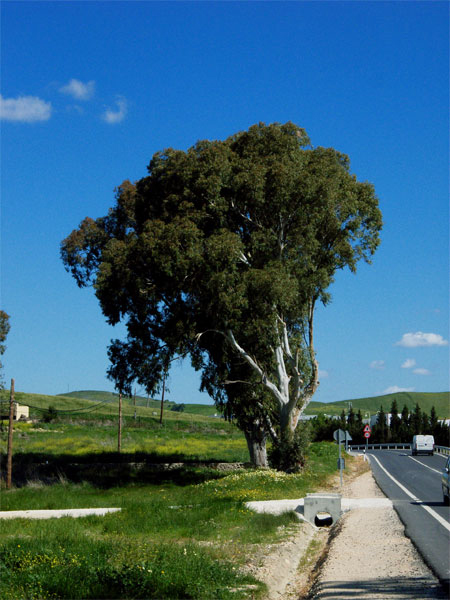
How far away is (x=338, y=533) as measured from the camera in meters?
18.3

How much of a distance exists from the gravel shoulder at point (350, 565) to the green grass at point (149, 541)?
2.16ft

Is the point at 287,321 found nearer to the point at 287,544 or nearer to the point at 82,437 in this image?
the point at 287,544

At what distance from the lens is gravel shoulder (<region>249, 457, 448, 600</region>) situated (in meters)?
11.5

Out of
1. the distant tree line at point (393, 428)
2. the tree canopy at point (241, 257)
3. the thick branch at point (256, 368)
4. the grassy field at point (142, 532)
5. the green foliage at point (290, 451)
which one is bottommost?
the distant tree line at point (393, 428)

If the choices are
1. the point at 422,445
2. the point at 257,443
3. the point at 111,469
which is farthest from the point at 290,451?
the point at 422,445

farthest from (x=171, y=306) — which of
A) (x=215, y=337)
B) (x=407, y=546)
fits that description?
(x=407, y=546)

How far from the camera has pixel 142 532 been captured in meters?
18.3

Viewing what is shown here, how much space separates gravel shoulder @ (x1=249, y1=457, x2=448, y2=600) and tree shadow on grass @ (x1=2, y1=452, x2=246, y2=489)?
1631 centimetres

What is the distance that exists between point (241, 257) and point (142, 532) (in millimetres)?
16424

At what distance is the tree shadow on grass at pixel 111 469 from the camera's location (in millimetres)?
36125

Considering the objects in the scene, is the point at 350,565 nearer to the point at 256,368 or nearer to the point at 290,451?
the point at 256,368

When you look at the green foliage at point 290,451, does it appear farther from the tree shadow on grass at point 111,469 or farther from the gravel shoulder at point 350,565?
the gravel shoulder at point 350,565

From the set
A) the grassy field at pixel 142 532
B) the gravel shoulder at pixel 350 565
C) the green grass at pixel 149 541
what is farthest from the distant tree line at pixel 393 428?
the gravel shoulder at pixel 350 565

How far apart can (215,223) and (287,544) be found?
19.1 metres
